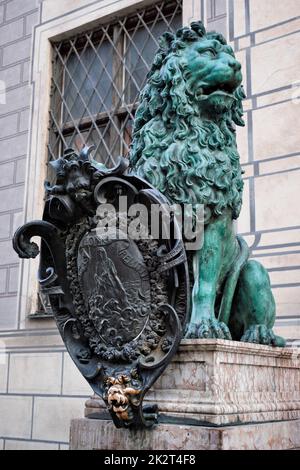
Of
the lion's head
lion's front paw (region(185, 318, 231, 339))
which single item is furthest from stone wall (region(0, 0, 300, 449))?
lion's front paw (region(185, 318, 231, 339))

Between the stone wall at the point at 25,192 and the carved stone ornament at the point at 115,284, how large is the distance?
2183 mm

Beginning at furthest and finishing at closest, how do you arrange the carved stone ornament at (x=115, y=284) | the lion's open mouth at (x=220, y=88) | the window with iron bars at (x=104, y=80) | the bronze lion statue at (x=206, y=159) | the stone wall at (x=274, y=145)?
the window with iron bars at (x=104, y=80) < the stone wall at (x=274, y=145) < the lion's open mouth at (x=220, y=88) < the bronze lion statue at (x=206, y=159) < the carved stone ornament at (x=115, y=284)

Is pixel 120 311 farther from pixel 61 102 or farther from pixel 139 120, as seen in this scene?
pixel 61 102

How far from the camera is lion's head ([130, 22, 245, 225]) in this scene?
260 cm

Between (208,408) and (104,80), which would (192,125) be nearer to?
(208,408)

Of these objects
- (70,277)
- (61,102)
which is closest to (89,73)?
(61,102)

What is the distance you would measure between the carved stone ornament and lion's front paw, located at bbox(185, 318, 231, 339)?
0.35 ft

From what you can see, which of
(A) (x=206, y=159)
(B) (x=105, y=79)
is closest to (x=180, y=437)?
(A) (x=206, y=159)

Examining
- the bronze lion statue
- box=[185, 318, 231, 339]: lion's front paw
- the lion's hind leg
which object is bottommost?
box=[185, 318, 231, 339]: lion's front paw

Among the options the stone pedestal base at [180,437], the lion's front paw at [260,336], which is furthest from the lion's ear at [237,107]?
the stone pedestal base at [180,437]

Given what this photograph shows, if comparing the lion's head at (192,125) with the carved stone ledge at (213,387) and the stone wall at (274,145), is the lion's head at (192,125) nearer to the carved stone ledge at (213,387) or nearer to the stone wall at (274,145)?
the carved stone ledge at (213,387)

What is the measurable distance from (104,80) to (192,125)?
4.07 meters

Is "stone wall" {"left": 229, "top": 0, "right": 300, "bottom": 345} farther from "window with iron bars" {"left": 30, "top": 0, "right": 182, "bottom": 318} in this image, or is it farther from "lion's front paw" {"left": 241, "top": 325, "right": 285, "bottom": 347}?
"lion's front paw" {"left": 241, "top": 325, "right": 285, "bottom": 347}

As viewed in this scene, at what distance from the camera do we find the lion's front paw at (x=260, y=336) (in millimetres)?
2748
